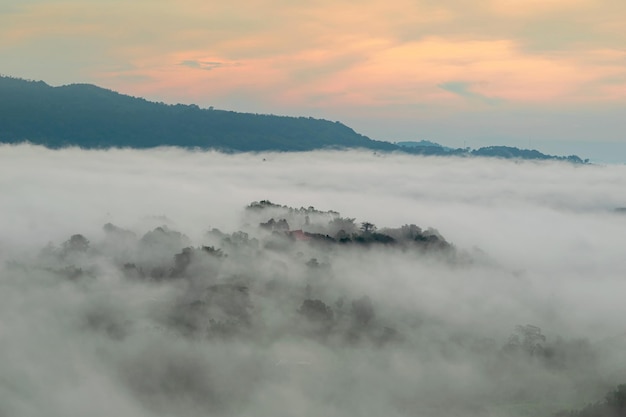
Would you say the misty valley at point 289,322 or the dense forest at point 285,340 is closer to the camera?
the misty valley at point 289,322

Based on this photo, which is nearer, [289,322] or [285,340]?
[285,340]

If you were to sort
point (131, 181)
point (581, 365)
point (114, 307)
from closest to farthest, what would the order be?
point (581, 365), point (114, 307), point (131, 181)

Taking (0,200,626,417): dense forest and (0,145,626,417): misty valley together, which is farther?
(0,200,626,417): dense forest

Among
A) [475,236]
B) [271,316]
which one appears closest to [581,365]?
[271,316]

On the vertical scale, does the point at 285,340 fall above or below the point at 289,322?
below

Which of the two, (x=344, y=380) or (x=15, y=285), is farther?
(x=15, y=285)

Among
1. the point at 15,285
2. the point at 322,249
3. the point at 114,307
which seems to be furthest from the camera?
the point at 322,249

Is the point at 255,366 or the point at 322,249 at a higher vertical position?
the point at 322,249

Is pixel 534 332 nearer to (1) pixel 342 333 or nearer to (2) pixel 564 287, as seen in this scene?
(1) pixel 342 333
